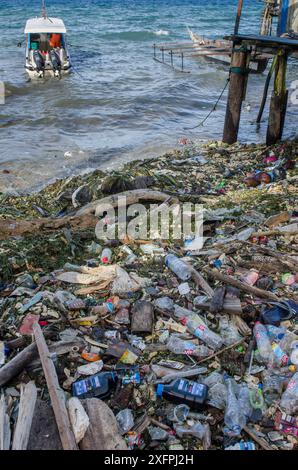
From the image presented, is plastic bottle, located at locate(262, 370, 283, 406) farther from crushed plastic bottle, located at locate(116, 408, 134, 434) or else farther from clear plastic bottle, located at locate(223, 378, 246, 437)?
crushed plastic bottle, located at locate(116, 408, 134, 434)

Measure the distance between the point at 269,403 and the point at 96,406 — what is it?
139cm

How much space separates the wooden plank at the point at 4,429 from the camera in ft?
9.61

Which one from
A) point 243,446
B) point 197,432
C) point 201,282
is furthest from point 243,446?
point 201,282

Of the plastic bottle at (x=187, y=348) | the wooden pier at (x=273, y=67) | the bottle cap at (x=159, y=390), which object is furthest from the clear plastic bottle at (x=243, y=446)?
the wooden pier at (x=273, y=67)

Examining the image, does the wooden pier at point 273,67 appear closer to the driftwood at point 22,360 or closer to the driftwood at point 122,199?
the driftwood at point 122,199

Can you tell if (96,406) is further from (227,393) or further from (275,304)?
(275,304)

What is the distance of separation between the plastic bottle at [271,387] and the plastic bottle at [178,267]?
5.25 ft

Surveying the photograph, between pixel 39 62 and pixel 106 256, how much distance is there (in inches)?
644

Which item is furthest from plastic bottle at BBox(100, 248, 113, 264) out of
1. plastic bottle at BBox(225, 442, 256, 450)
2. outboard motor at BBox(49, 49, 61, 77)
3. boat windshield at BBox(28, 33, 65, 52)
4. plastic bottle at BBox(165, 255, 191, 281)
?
boat windshield at BBox(28, 33, 65, 52)

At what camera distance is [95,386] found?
11.3 ft

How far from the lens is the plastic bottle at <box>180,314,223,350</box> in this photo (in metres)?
3.95

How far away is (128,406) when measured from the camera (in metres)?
3.41

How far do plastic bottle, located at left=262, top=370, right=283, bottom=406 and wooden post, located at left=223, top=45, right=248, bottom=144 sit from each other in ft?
27.7

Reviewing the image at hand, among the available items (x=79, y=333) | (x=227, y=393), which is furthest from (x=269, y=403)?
(x=79, y=333)
